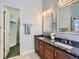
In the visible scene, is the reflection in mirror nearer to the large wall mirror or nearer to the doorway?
the large wall mirror

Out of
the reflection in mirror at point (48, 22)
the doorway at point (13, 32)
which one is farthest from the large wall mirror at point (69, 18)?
the doorway at point (13, 32)

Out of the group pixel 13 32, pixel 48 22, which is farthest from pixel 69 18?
pixel 13 32

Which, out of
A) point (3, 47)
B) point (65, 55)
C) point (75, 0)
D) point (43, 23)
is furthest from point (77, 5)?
point (3, 47)

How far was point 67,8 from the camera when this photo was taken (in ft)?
10.1

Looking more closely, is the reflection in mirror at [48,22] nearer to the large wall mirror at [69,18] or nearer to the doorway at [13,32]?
the large wall mirror at [69,18]

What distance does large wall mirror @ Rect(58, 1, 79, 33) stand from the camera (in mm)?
2668

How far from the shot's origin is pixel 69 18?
2.96 m

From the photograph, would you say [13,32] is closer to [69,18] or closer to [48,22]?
[48,22]

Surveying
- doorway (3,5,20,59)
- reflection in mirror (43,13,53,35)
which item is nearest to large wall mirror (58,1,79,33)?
reflection in mirror (43,13,53,35)

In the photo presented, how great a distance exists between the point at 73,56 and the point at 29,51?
3413 mm

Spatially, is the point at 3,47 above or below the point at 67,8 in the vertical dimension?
below

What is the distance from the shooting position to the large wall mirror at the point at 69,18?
267 centimetres

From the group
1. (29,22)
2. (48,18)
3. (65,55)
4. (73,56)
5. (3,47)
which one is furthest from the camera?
(29,22)

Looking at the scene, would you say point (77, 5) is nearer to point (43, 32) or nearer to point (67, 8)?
point (67, 8)
